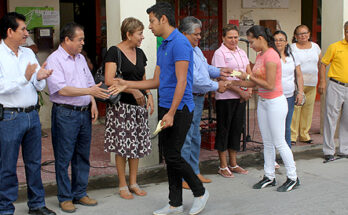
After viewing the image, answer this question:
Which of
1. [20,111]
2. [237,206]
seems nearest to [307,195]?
[237,206]

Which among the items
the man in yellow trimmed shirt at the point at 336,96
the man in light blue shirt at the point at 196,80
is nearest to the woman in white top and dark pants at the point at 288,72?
the man in yellow trimmed shirt at the point at 336,96

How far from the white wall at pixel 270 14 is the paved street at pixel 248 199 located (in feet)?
17.3

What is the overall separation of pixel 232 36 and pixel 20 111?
2.94 metres

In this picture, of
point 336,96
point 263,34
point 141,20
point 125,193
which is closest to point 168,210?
point 125,193

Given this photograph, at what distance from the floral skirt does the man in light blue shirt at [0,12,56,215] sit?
884 millimetres

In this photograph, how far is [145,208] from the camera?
17.0 ft

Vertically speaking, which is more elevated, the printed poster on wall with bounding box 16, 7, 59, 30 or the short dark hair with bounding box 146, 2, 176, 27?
the printed poster on wall with bounding box 16, 7, 59, 30

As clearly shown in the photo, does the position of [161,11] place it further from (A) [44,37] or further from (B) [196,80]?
(A) [44,37]

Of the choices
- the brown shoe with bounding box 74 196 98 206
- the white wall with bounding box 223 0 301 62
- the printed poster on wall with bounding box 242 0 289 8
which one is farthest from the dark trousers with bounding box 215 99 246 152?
the printed poster on wall with bounding box 242 0 289 8

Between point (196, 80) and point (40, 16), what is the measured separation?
450 centimetres

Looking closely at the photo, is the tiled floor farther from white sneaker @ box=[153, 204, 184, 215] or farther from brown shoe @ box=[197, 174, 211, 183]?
white sneaker @ box=[153, 204, 184, 215]

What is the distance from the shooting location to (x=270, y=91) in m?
5.59

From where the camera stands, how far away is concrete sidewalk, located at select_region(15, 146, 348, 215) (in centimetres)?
505

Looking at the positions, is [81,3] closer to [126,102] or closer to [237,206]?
[126,102]
